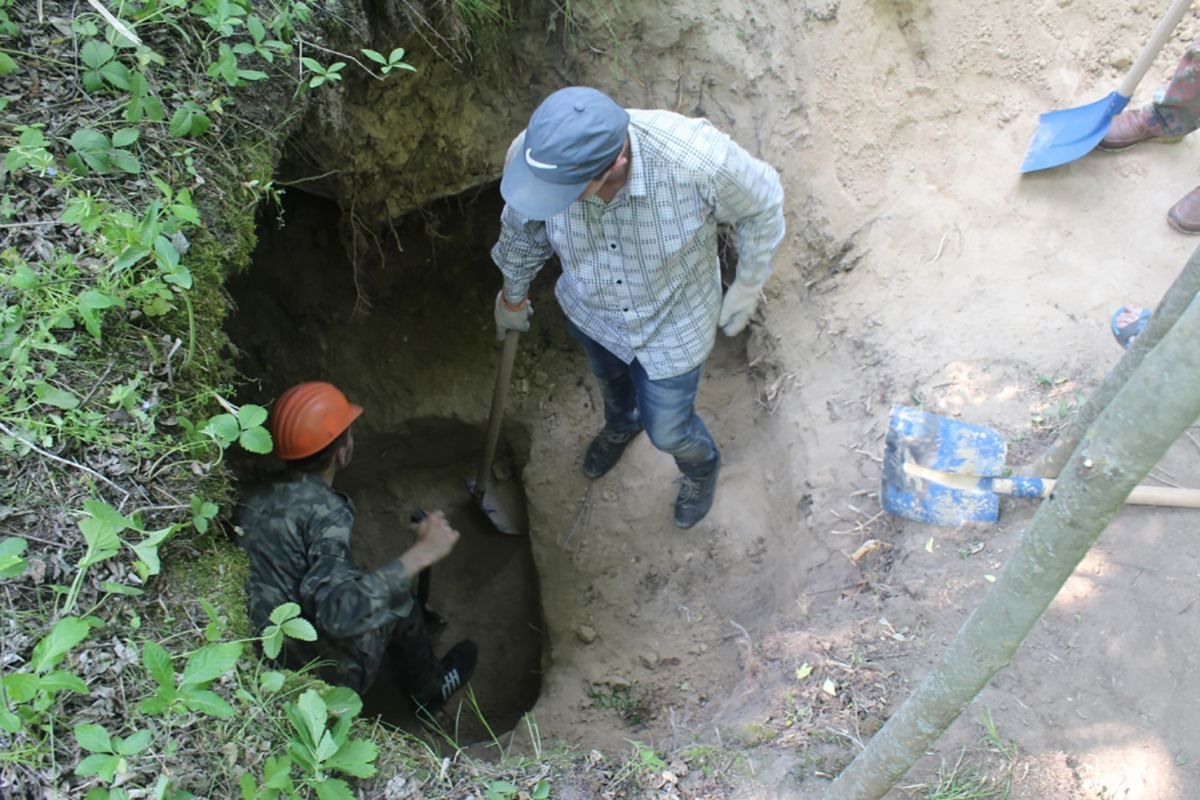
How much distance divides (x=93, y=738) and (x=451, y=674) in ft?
8.09

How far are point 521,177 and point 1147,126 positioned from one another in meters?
3.00

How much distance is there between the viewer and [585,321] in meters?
3.28

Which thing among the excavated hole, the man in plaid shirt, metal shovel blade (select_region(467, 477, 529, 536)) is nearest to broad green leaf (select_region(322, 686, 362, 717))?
the man in plaid shirt

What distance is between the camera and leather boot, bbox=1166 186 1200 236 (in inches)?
140

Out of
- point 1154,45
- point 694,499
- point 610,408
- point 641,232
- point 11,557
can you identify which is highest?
point 1154,45

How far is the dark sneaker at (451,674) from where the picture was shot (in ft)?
13.0

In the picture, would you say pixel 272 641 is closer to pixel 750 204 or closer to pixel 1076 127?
pixel 750 204

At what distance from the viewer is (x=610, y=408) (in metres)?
4.03

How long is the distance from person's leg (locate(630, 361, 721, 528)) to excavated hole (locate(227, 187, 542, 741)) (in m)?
1.30

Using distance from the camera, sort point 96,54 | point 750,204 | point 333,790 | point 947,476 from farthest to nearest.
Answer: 1. point 947,476
2. point 750,204
3. point 96,54
4. point 333,790

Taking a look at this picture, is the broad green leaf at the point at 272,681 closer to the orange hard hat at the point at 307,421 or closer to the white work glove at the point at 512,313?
the orange hard hat at the point at 307,421

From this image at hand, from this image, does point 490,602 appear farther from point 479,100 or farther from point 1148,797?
point 1148,797

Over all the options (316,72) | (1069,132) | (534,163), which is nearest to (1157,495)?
(1069,132)

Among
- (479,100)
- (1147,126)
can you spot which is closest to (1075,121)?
(1147,126)
